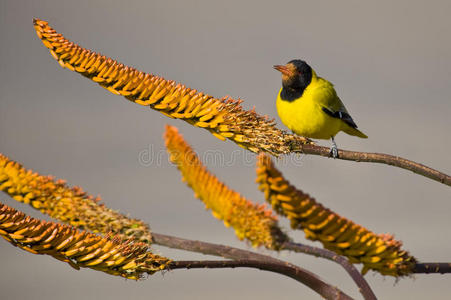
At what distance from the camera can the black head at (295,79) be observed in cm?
456

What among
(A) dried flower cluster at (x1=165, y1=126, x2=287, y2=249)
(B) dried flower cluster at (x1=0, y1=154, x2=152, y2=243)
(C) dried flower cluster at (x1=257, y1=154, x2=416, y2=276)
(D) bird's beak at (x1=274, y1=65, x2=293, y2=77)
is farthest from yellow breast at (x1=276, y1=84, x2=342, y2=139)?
(B) dried flower cluster at (x1=0, y1=154, x2=152, y2=243)

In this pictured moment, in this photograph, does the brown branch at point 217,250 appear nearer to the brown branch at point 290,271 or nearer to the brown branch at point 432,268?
the brown branch at point 290,271

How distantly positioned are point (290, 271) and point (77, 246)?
1.07 m

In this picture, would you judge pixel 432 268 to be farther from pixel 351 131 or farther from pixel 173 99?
pixel 351 131

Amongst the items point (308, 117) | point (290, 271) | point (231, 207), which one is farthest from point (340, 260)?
point (308, 117)

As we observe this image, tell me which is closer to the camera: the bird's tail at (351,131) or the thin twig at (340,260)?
the thin twig at (340,260)

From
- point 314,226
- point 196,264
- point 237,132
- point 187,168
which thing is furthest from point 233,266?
point 187,168

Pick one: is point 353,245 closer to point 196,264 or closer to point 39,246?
point 196,264

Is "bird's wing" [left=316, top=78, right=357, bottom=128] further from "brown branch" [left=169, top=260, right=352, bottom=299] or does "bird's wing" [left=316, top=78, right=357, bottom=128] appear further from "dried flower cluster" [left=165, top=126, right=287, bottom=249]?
"brown branch" [left=169, top=260, right=352, bottom=299]

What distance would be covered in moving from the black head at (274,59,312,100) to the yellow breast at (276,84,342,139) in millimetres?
67

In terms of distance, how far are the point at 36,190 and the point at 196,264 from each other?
1.27 metres

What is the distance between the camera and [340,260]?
11.1 ft

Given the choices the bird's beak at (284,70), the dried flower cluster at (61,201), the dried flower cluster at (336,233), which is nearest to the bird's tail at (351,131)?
the bird's beak at (284,70)

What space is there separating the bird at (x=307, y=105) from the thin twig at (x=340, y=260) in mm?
914
